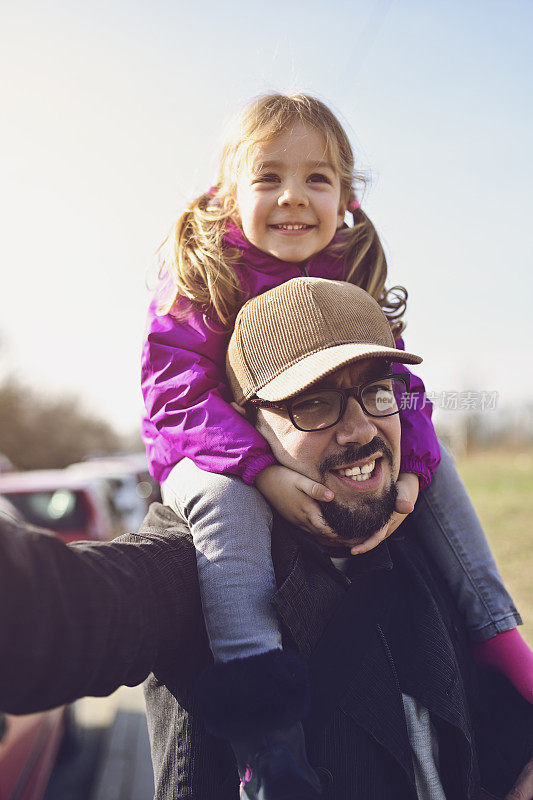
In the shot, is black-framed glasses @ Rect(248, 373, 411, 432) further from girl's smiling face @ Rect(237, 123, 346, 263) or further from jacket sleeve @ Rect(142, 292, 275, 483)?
girl's smiling face @ Rect(237, 123, 346, 263)

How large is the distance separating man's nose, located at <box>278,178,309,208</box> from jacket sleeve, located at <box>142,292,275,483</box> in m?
0.48

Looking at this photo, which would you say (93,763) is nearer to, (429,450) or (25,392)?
(429,450)

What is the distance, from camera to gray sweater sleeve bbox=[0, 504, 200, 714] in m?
1.11

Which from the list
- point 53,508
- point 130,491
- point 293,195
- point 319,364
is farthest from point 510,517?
point 319,364

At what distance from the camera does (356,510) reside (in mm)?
1673

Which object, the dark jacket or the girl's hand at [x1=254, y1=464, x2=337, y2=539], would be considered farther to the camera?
the girl's hand at [x1=254, y1=464, x2=337, y2=539]

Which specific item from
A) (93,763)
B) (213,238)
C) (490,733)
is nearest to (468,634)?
(490,733)

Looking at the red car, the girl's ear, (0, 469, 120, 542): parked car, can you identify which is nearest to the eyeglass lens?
the girl's ear

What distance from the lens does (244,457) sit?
1.70m

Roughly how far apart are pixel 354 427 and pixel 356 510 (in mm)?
223

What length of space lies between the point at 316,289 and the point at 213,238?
591 mm

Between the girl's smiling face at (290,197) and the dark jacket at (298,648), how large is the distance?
973 mm

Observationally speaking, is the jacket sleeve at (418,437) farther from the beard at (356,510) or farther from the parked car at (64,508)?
the parked car at (64,508)

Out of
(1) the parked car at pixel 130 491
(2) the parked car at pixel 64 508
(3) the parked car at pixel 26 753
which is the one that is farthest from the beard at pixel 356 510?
(1) the parked car at pixel 130 491
